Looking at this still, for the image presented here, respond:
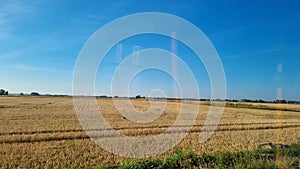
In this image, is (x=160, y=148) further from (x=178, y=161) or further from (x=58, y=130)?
(x=58, y=130)

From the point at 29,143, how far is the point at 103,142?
372 centimetres

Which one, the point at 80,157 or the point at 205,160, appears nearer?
the point at 205,160

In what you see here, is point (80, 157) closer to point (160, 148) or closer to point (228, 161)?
point (160, 148)

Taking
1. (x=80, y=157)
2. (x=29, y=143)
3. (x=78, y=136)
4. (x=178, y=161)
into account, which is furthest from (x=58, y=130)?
(x=178, y=161)

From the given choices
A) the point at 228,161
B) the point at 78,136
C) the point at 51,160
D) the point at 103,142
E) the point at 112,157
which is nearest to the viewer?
the point at 228,161

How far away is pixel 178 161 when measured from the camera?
9719mm

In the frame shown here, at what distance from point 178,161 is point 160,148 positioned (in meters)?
4.52

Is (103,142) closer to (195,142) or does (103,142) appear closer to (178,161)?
(195,142)

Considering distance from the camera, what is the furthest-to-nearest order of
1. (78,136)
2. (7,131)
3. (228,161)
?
(7,131)
(78,136)
(228,161)

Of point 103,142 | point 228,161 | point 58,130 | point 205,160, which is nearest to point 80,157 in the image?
point 103,142

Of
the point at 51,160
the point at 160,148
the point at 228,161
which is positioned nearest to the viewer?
the point at 228,161

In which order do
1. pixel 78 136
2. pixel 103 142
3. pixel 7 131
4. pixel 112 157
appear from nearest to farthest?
pixel 112 157 < pixel 103 142 < pixel 78 136 < pixel 7 131

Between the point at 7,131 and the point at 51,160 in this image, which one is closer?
the point at 51,160

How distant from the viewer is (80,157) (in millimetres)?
11781
